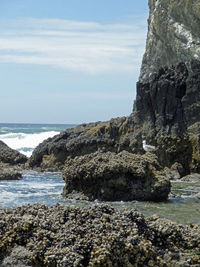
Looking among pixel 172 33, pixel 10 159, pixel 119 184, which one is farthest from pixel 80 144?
pixel 172 33

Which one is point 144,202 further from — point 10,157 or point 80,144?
point 10,157

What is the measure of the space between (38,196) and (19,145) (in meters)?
41.3

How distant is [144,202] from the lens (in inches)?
548

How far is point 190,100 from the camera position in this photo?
26.4 m

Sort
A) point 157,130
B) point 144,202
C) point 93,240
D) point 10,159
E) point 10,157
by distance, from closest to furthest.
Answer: point 93,240, point 144,202, point 157,130, point 10,159, point 10,157

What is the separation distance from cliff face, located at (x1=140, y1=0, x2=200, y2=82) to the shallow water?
2557cm

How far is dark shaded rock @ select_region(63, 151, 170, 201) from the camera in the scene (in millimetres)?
14266

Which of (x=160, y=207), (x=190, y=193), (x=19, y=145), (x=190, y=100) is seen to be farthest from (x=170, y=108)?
(x=19, y=145)

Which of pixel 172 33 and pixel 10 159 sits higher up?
pixel 172 33

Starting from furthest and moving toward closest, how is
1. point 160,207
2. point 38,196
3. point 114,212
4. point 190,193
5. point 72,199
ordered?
1. point 190,193
2. point 38,196
3. point 72,199
4. point 160,207
5. point 114,212

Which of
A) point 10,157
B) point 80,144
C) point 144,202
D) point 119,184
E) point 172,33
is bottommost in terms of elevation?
point 144,202

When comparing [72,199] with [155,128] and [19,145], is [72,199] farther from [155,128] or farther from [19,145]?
[19,145]

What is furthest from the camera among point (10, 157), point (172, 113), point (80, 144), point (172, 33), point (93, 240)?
point (172, 33)

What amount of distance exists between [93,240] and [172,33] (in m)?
48.2
